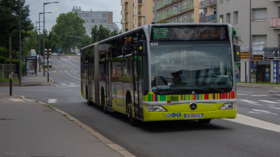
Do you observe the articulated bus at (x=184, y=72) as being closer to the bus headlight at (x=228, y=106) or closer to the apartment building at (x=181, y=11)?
the bus headlight at (x=228, y=106)

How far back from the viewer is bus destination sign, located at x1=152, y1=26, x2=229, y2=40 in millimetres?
10867

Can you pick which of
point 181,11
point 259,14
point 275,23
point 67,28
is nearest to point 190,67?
point 275,23

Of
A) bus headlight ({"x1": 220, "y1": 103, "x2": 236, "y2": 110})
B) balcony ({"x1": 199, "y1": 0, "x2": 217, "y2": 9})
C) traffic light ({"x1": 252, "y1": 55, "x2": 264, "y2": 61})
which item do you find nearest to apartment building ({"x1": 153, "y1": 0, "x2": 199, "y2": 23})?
balcony ({"x1": 199, "y1": 0, "x2": 217, "y2": 9})

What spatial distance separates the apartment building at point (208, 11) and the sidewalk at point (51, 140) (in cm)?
5663

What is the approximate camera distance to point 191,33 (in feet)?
36.2

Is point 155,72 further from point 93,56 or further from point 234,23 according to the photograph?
point 234,23

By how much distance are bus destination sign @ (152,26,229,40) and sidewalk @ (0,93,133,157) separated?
2.92 metres

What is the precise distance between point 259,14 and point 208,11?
612 inches

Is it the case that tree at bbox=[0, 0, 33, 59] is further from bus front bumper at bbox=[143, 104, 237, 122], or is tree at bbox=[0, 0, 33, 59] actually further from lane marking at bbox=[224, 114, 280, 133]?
bus front bumper at bbox=[143, 104, 237, 122]

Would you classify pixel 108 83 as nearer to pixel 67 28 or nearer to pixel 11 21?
pixel 11 21

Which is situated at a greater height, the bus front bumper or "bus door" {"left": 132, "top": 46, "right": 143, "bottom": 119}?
"bus door" {"left": 132, "top": 46, "right": 143, "bottom": 119}

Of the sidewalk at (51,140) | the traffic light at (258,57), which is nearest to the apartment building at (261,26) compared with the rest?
the traffic light at (258,57)

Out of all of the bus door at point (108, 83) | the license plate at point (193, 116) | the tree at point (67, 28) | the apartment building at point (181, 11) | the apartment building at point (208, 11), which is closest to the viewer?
the license plate at point (193, 116)

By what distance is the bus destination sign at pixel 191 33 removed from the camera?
35.7ft
